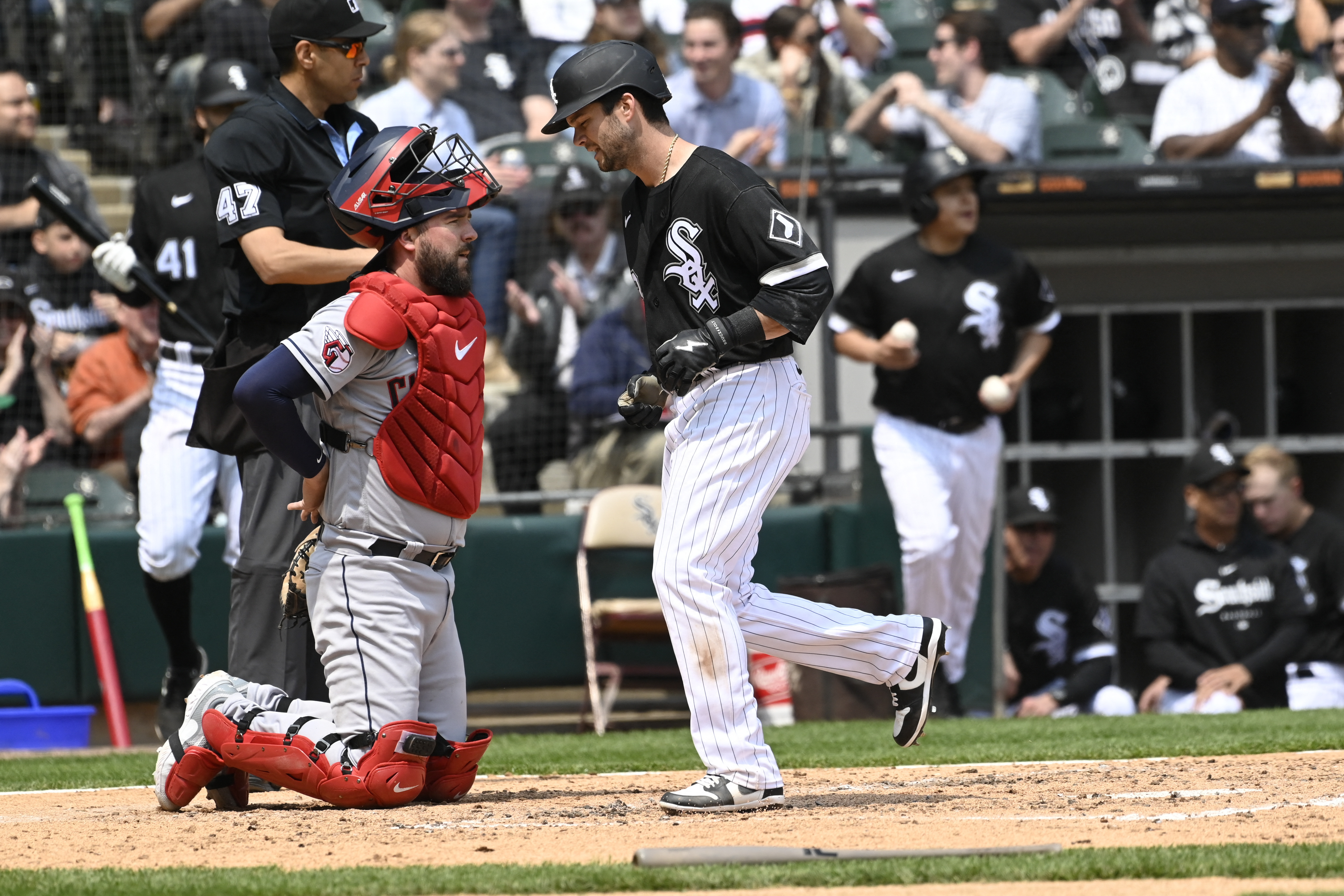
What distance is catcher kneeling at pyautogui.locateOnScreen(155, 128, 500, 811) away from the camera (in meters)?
3.72

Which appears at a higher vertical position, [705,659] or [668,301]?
[668,301]

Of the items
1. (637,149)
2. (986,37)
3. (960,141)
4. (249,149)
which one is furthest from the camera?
(986,37)

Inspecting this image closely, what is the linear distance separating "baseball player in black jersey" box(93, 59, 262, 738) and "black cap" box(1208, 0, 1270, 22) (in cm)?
565

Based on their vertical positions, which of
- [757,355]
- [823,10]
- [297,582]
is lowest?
[297,582]

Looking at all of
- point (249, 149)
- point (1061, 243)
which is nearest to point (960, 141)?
point (1061, 243)

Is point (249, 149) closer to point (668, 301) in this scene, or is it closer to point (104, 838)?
point (668, 301)

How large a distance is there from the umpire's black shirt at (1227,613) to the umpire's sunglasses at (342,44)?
430cm

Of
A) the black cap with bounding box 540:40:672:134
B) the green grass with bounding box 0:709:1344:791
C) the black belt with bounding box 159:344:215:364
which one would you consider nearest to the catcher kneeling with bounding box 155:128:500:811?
the black cap with bounding box 540:40:672:134

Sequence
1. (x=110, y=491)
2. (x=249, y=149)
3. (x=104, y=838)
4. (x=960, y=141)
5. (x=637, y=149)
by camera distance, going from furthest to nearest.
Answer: (x=960, y=141), (x=110, y=491), (x=249, y=149), (x=637, y=149), (x=104, y=838)

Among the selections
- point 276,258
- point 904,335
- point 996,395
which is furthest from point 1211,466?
point 276,258

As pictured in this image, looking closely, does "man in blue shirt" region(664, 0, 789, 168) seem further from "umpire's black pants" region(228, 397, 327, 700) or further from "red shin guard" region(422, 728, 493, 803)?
"red shin guard" region(422, 728, 493, 803)

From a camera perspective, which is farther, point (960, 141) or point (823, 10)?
point (823, 10)

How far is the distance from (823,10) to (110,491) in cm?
484

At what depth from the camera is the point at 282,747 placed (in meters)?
3.73
